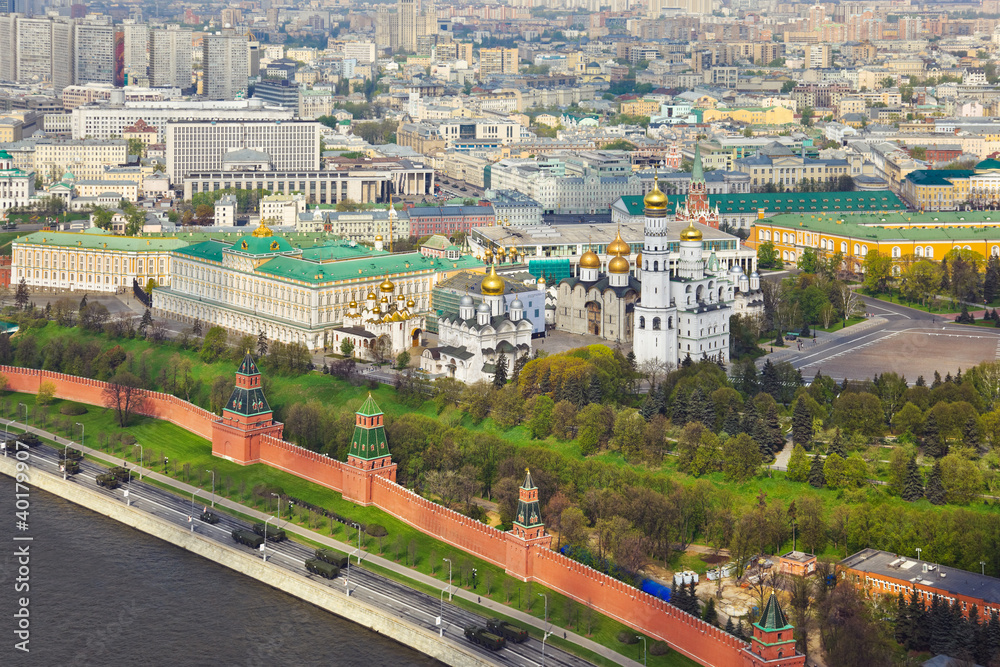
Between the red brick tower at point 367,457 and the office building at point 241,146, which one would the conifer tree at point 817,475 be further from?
the office building at point 241,146

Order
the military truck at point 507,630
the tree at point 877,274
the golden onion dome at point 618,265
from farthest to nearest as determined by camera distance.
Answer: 1. the tree at point 877,274
2. the golden onion dome at point 618,265
3. the military truck at point 507,630

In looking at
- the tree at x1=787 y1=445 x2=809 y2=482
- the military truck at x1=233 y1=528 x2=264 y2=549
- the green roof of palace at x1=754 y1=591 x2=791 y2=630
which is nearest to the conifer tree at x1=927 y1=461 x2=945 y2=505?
the tree at x1=787 y1=445 x2=809 y2=482

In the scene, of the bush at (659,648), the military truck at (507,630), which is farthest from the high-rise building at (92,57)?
the bush at (659,648)

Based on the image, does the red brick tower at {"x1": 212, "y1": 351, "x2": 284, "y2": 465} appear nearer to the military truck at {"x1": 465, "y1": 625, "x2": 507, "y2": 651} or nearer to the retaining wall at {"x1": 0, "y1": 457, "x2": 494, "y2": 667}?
the retaining wall at {"x1": 0, "y1": 457, "x2": 494, "y2": 667}

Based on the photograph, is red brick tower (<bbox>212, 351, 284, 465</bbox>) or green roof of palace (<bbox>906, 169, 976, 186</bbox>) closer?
red brick tower (<bbox>212, 351, 284, 465</bbox>)

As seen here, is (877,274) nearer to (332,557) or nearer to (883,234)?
(883,234)

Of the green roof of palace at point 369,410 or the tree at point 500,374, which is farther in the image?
the tree at point 500,374

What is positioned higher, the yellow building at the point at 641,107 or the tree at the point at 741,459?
the yellow building at the point at 641,107

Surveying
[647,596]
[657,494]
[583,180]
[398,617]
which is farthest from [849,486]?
[583,180]
